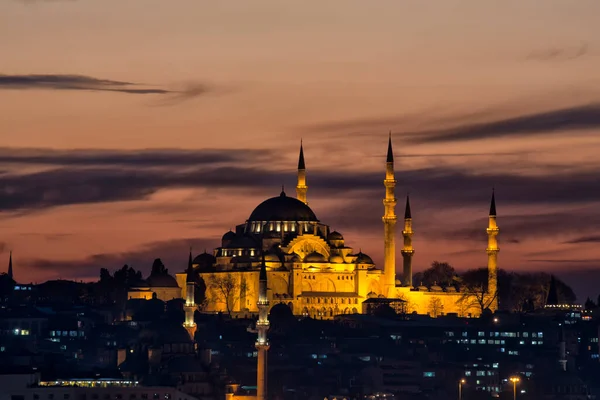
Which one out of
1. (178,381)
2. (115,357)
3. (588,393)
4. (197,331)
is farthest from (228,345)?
(178,381)

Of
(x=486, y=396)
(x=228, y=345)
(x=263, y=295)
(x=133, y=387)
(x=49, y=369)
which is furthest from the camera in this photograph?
(x=228, y=345)

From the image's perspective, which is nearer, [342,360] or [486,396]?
[486,396]

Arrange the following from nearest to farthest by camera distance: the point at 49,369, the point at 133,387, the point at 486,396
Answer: the point at 133,387, the point at 49,369, the point at 486,396

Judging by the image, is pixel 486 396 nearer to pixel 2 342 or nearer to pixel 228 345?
pixel 228 345

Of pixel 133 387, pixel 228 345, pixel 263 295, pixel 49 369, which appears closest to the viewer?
pixel 133 387

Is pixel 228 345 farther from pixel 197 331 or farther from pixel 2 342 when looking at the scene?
pixel 2 342

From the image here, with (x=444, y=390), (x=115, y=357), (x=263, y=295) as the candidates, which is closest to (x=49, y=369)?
(x=263, y=295)

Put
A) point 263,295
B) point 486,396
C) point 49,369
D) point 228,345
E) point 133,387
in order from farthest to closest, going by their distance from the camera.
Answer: point 228,345 < point 486,396 < point 263,295 < point 49,369 < point 133,387

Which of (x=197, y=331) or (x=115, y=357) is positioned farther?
(x=197, y=331)
